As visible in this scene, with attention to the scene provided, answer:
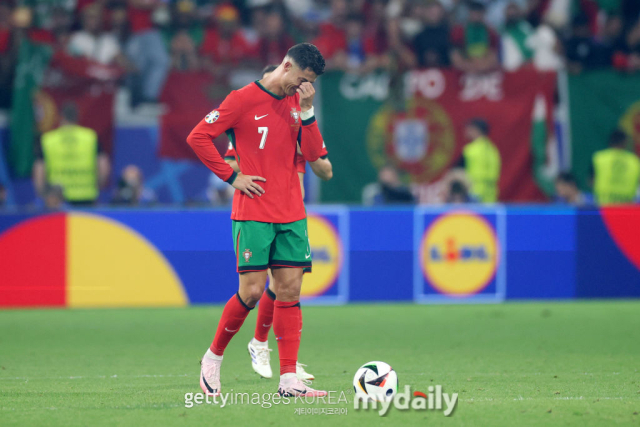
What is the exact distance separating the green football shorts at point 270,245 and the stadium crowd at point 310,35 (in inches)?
311

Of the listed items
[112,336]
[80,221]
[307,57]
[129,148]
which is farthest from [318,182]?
[307,57]

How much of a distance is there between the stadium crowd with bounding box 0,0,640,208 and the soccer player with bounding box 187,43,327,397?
7741mm

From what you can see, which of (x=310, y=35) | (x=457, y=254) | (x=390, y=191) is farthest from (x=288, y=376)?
(x=310, y=35)

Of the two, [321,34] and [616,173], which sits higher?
[321,34]

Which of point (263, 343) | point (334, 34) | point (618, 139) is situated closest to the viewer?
point (263, 343)

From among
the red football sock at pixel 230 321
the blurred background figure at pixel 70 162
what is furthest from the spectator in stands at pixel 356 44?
the red football sock at pixel 230 321

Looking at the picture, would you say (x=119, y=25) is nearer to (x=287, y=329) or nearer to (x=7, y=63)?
(x=7, y=63)

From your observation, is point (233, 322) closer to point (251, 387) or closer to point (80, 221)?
point (251, 387)

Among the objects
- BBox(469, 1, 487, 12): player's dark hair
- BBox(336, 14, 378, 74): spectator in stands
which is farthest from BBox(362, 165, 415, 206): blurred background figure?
BBox(469, 1, 487, 12): player's dark hair

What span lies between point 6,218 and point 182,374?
497 centimetres

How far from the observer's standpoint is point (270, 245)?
5.30 metres

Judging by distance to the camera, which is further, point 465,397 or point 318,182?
point 318,182

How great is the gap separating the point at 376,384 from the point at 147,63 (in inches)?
368

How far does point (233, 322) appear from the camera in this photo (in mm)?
5332
